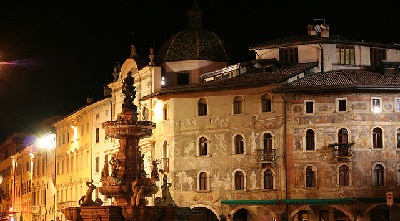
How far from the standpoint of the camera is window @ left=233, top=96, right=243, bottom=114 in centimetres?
6606

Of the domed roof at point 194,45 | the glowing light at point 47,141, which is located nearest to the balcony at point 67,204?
the glowing light at point 47,141

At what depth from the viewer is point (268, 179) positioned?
64.8 metres

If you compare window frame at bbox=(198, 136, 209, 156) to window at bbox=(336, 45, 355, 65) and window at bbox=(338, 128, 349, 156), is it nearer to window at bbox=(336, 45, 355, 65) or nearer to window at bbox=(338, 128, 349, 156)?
window at bbox=(338, 128, 349, 156)

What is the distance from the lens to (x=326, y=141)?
63.6 metres

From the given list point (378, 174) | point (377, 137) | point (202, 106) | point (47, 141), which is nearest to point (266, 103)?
point (202, 106)

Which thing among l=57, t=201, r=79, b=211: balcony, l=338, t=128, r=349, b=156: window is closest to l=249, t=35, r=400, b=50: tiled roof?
l=338, t=128, r=349, b=156: window

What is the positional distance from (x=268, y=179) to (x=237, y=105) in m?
5.37

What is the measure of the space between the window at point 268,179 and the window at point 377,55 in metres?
11.6

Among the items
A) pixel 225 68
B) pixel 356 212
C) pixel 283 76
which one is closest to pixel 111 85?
pixel 225 68

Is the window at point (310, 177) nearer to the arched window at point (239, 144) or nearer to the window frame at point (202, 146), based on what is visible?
the arched window at point (239, 144)

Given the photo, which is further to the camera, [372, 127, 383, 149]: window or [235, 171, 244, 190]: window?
[235, 171, 244, 190]: window

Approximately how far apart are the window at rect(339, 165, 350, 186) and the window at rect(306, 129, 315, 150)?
2.29 m

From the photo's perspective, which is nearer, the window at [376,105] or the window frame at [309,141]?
the window at [376,105]

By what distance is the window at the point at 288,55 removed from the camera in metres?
69.6
